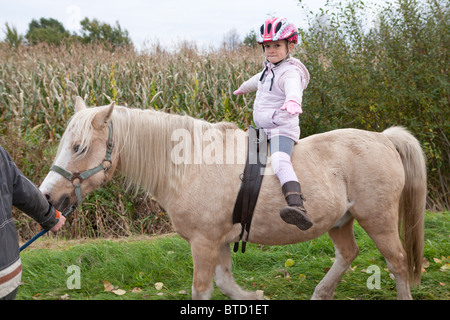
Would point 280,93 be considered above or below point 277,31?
below

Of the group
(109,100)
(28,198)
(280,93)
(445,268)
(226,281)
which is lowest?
(445,268)

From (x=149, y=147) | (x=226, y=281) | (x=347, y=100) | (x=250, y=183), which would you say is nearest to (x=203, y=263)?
A: (x=226, y=281)

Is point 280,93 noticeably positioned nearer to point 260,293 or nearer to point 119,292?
point 260,293

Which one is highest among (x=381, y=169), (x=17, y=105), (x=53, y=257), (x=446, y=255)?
(x=17, y=105)

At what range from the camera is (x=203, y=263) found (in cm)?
303

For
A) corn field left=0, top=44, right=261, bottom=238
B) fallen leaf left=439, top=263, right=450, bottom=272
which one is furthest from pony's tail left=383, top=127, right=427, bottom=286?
corn field left=0, top=44, right=261, bottom=238

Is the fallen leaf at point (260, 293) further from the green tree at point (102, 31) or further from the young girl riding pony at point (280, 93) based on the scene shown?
the green tree at point (102, 31)

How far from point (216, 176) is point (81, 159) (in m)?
1.02

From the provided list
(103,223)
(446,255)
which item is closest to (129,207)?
(103,223)

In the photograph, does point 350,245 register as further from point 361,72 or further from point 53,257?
point 361,72

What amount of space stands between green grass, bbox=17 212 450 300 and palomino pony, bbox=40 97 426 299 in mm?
639

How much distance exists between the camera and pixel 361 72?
6625 mm

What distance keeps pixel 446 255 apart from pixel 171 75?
594 cm

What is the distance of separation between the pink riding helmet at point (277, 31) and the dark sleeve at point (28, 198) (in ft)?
7.00
